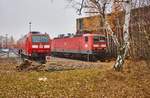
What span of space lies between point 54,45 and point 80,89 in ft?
147

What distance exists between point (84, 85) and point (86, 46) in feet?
83.2

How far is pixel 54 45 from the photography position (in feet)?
194

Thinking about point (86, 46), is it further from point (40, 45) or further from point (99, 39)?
point (40, 45)

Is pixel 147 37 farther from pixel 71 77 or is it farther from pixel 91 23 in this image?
pixel 91 23

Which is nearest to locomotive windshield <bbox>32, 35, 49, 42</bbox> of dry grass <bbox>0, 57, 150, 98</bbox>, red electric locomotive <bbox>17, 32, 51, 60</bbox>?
red electric locomotive <bbox>17, 32, 51, 60</bbox>

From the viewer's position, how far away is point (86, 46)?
40438 mm

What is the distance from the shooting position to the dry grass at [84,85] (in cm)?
1332

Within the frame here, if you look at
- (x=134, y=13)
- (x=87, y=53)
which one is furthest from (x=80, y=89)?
(x=87, y=53)

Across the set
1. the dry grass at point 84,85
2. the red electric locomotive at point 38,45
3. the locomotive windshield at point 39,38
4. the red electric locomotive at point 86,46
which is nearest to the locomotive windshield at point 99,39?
the red electric locomotive at point 86,46

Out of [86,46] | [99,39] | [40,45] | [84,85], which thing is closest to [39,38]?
[40,45]

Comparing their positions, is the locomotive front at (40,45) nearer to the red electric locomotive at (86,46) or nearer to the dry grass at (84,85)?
A: the red electric locomotive at (86,46)

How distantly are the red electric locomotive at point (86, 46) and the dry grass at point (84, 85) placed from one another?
68.1 feet

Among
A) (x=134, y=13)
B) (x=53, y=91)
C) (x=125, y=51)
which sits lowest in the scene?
(x=53, y=91)

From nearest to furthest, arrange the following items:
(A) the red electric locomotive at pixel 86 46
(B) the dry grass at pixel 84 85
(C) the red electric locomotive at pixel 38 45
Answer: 1. (B) the dry grass at pixel 84 85
2. (C) the red electric locomotive at pixel 38 45
3. (A) the red electric locomotive at pixel 86 46
